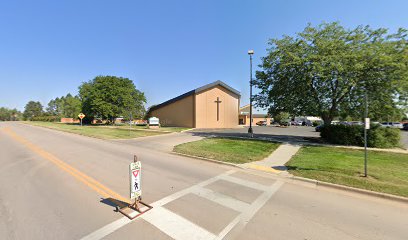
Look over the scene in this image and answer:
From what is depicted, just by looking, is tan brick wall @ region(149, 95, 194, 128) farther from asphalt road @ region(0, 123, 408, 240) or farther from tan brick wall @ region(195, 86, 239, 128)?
asphalt road @ region(0, 123, 408, 240)

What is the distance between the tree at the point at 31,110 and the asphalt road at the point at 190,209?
158579mm

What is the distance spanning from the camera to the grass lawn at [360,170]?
5.63 m

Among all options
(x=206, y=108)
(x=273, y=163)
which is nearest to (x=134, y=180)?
(x=273, y=163)

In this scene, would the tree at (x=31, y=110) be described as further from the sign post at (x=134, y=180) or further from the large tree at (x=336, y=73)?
the sign post at (x=134, y=180)

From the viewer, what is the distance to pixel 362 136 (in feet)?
40.5

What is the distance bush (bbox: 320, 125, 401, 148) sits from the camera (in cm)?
1196

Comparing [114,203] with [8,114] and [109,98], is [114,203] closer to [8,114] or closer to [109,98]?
[109,98]

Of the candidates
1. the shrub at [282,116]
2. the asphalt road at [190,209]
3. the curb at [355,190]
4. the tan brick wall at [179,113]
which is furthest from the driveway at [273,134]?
the asphalt road at [190,209]

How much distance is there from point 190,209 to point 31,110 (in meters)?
170

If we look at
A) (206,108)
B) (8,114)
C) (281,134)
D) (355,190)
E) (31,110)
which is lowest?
(355,190)

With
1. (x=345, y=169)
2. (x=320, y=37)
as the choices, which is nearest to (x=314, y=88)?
(x=320, y=37)

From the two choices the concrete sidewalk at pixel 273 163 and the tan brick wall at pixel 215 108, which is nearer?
the concrete sidewalk at pixel 273 163

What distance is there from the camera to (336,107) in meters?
14.9

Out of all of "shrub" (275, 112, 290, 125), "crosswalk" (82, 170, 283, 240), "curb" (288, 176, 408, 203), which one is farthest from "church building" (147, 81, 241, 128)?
"crosswalk" (82, 170, 283, 240)
